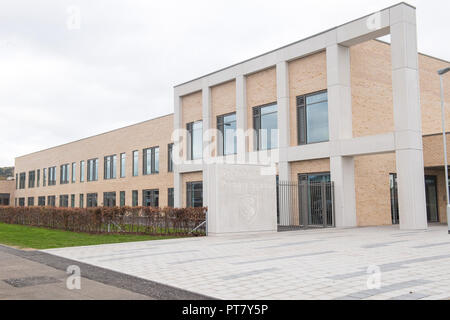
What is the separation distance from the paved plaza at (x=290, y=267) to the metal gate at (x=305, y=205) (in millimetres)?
7411

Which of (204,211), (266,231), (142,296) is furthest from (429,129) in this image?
(142,296)

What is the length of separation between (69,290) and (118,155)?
33848 mm

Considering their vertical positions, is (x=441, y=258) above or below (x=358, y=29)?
below

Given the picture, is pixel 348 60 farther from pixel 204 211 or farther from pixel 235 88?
pixel 204 211

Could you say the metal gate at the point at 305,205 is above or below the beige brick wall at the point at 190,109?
below

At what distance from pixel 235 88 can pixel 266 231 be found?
36.8 ft

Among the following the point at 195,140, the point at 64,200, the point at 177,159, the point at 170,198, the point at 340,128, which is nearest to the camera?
the point at 340,128

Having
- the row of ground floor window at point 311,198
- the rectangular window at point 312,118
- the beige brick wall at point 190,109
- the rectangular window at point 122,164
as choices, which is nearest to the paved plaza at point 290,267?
the row of ground floor window at point 311,198

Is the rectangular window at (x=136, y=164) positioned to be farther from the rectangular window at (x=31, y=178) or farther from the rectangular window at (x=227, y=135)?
the rectangular window at (x=31, y=178)

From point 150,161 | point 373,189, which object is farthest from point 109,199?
point 373,189

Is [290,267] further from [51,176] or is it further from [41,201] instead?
[41,201]

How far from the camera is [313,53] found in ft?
74.7

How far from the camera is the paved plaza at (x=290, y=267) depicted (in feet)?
21.4

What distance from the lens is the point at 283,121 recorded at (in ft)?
77.3
